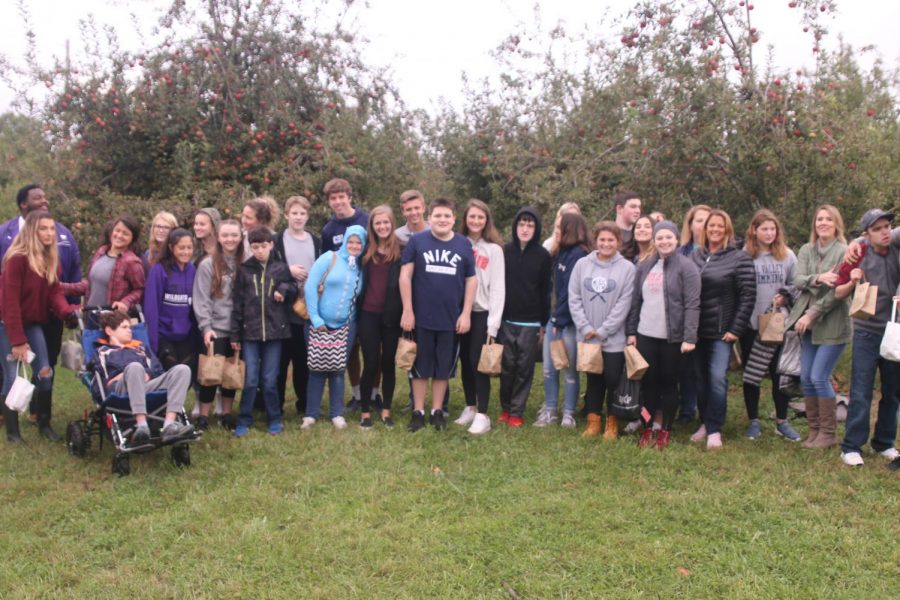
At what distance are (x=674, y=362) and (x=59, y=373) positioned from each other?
7.79 metres

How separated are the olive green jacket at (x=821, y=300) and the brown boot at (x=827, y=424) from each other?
486 mm

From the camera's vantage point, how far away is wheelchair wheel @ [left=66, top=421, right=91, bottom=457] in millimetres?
5656

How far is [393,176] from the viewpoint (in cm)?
1067

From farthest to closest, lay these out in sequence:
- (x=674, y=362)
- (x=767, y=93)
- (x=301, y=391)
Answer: (x=767, y=93) → (x=301, y=391) → (x=674, y=362)

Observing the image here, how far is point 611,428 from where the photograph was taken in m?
6.03

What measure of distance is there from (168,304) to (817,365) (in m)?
5.13

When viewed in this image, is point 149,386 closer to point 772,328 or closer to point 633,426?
point 633,426

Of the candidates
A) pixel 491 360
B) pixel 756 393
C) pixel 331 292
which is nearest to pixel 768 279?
pixel 756 393

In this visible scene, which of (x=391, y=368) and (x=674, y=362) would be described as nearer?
(x=674, y=362)

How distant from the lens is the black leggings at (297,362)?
21.7 feet

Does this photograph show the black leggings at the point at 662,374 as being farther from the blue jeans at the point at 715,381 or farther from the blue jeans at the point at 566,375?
the blue jeans at the point at 566,375

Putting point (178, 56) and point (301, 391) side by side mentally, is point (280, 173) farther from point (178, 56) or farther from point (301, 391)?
point (301, 391)

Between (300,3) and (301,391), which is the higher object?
(300,3)

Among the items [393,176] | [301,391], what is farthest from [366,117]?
[301,391]
